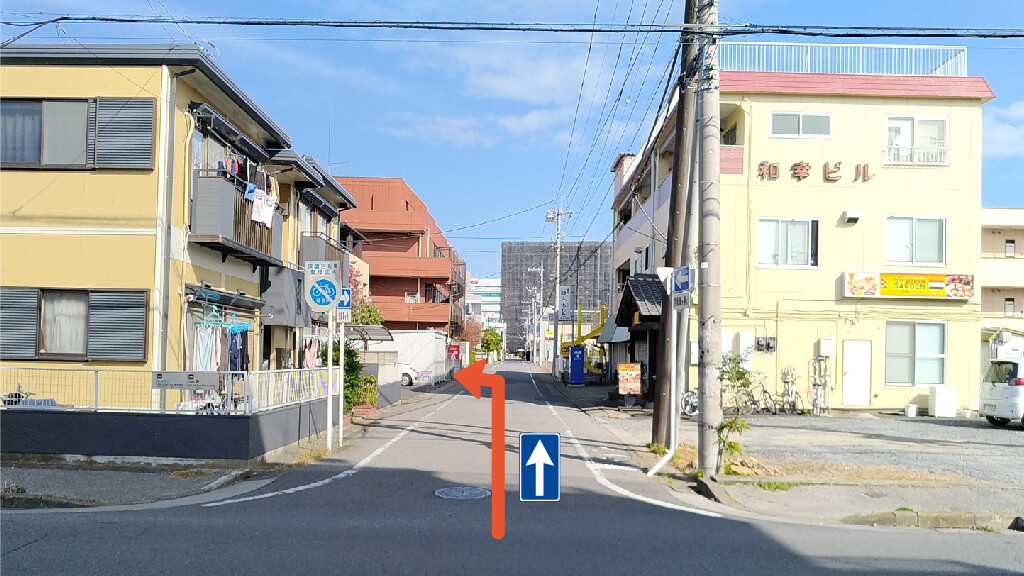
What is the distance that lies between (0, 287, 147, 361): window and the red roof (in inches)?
682

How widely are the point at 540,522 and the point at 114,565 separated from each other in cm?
398

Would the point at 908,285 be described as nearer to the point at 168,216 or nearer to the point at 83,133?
the point at 168,216

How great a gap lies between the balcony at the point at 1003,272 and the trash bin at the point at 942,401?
19.2 m

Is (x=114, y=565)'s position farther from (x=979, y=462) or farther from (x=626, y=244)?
(x=626, y=244)

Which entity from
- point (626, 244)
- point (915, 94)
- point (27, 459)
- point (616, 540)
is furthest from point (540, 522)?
point (626, 244)

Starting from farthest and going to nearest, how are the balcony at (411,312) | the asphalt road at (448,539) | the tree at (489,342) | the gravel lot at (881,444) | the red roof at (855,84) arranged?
the tree at (489,342), the balcony at (411,312), the red roof at (855,84), the gravel lot at (881,444), the asphalt road at (448,539)

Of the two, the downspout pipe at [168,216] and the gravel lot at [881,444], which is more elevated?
the downspout pipe at [168,216]

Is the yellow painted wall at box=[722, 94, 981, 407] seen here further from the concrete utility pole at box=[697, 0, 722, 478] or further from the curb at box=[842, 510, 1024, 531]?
the curb at box=[842, 510, 1024, 531]

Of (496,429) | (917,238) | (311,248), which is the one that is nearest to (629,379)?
(917,238)

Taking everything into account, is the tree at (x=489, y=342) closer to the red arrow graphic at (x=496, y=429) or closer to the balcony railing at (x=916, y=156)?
the balcony railing at (x=916, y=156)

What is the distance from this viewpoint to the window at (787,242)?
24.2 meters

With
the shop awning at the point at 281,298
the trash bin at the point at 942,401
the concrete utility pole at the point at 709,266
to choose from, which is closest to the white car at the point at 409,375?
the shop awning at the point at 281,298

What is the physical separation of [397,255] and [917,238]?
130ft

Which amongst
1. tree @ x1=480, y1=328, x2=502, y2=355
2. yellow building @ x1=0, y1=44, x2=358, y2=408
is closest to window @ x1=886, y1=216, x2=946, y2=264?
yellow building @ x1=0, y1=44, x2=358, y2=408
